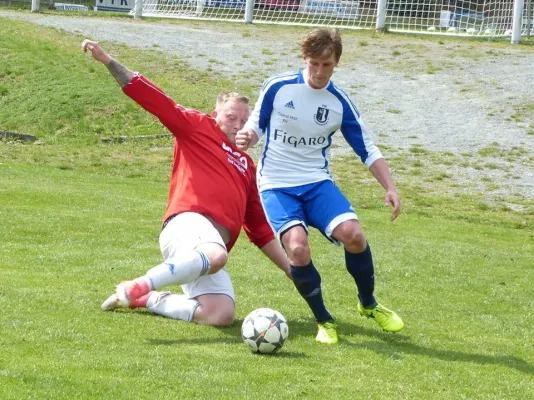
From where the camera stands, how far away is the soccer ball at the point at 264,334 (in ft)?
21.0

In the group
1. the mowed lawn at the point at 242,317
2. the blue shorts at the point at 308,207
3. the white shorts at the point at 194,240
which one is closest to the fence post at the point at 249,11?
the mowed lawn at the point at 242,317

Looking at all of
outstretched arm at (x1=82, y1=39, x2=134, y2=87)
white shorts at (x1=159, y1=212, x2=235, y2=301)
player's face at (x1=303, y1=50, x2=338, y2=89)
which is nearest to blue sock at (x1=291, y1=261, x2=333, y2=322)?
white shorts at (x1=159, y1=212, x2=235, y2=301)

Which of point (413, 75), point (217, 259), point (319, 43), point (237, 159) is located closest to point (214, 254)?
point (217, 259)

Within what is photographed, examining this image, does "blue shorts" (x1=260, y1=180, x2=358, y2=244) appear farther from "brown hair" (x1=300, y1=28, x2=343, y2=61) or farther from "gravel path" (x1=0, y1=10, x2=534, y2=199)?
"gravel path" (x1=0, y1=10, x2=534, y2=199)

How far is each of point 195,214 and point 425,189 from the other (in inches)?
392

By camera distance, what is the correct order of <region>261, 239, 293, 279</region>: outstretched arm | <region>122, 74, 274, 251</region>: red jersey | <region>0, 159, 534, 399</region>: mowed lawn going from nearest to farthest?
<region>0, 159, 534, 399</region>: mowed lawn → <region>122, 74, 274, 251</region>: red jersey → <region>261, 239, 293, 279</region>: outstretched arm

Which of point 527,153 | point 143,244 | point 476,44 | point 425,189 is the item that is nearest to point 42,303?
point 143,244

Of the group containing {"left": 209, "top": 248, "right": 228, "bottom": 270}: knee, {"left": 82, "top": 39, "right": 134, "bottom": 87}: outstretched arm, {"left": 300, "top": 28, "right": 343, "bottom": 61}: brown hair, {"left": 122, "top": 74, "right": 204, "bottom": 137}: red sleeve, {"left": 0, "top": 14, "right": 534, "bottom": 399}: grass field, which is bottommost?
{"left": 0, "top": 14, "right": 534, "bottom": 399}: grass field

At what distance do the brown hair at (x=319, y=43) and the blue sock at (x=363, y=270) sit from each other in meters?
1.48

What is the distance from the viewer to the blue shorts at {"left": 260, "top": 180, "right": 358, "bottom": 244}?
277 inches

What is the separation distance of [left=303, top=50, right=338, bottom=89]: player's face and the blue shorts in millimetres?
739

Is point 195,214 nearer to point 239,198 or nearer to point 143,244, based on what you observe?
point 239,198

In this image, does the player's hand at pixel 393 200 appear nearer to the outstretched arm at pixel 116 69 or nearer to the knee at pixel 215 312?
the knee at pixel 215 312

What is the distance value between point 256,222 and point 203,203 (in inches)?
27.0
